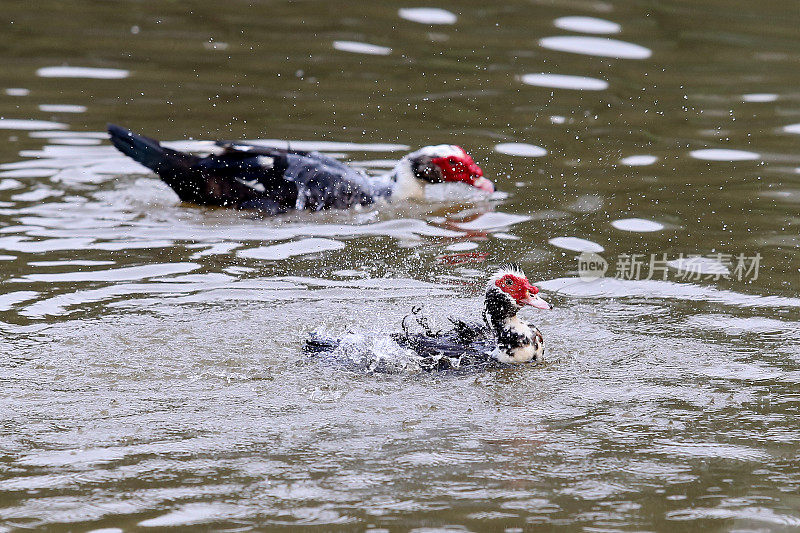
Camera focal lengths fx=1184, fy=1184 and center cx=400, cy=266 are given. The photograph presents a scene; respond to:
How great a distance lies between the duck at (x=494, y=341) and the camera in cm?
627

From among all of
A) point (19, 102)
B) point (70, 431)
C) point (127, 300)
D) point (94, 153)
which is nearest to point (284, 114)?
point (94, 153)

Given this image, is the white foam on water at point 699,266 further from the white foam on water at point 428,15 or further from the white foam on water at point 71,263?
the white foam on water at point 428,15

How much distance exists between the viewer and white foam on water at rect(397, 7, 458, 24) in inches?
540

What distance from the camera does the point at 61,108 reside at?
37.3 ft

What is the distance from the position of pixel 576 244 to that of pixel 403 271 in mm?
1343

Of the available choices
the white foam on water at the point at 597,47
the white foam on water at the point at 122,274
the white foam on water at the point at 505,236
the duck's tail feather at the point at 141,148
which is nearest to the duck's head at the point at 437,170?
the white foam on water at the point at 505,236

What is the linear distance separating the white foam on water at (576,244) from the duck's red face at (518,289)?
198 cm

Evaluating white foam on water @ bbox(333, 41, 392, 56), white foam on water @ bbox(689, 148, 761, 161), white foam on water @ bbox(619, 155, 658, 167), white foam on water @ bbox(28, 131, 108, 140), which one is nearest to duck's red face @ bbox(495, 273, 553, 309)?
white foam on water @ bbox(619, 155, 658, 167)

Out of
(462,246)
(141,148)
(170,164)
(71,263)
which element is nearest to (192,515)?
(71,263)

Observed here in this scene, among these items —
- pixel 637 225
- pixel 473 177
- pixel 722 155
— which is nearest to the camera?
pixel 637 225

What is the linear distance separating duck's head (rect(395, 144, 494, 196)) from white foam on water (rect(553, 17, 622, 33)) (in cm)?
442

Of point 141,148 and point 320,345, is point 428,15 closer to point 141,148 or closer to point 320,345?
point 141,148

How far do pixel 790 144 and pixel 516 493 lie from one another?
6.69 metres

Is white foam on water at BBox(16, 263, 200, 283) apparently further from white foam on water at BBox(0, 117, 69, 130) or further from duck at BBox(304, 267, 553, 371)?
white foam on water at BBox(0, 117, 69, 130)
